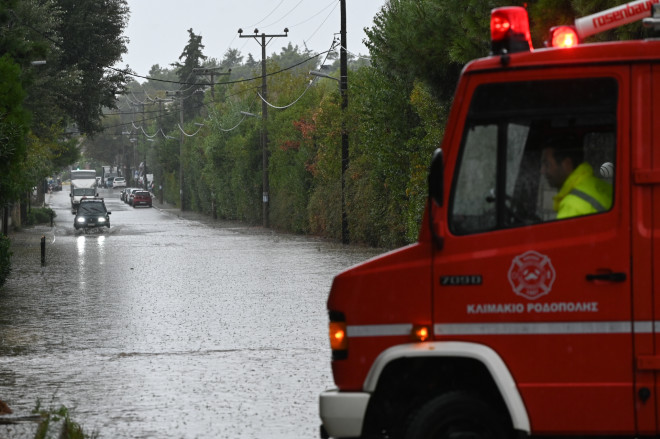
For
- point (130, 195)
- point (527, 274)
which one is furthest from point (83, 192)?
point (527, 274)

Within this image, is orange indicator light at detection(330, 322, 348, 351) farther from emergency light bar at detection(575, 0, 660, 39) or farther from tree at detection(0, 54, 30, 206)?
tree at detection(0, 54, 30, 206)

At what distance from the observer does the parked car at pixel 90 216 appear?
2121 inches

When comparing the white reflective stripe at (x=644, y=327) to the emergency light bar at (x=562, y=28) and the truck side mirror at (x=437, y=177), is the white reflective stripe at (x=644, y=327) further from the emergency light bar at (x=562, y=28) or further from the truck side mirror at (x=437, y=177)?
the emergency light bar at (x=562, y=28)

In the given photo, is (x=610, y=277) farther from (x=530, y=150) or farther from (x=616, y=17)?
(x=616, y=17)

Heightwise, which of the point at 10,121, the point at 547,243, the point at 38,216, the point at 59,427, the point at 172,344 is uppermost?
the point at 10,121

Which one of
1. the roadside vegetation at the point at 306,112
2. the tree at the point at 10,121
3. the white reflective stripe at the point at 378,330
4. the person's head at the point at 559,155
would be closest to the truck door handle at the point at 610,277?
the person's head at the point at 559,155

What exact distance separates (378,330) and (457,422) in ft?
2.26

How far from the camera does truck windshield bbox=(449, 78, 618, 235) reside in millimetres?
6555

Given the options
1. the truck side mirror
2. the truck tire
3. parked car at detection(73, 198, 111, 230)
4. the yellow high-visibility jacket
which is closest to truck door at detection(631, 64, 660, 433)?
the yellow high-visibility jacket

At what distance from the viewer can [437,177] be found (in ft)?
20.9

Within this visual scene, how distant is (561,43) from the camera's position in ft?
22.6

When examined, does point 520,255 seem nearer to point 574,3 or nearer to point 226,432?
point 226,432

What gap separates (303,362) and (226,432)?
389 centimetres

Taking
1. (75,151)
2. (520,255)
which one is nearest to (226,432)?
(520,255)
